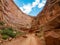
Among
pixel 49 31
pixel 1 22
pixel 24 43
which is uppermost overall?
pixel 1 22

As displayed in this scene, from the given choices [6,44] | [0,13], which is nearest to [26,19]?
[0,13]

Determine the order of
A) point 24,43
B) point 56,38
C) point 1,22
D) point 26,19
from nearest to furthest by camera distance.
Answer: point 56,38, point 24,43, point 1,22, point 26,19

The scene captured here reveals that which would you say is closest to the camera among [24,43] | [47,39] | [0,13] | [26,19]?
[47,39]

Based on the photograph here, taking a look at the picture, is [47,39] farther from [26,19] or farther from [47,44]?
[26,19]

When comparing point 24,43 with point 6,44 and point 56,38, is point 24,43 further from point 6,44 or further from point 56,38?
point 56,38

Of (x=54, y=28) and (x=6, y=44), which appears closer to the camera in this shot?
(x=54, y=28)

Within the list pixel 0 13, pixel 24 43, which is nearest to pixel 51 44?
pixel 24 43

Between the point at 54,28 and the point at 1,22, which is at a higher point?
the point at 1,22

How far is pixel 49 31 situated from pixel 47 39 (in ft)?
2.13

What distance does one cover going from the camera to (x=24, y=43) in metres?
13.1

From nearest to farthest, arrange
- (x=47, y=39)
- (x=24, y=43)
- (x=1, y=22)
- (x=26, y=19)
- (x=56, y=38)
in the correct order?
(x=56, y=38) → (x=47, y=39) → (x=24, y=43) → (x=1, y=22) → (x=26, y=19)

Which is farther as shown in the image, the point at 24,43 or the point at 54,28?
the point at 24,43

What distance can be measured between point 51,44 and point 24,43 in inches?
177

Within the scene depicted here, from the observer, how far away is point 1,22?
98.2ft
